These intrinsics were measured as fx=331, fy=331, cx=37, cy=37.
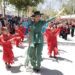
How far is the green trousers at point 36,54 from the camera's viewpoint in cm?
941

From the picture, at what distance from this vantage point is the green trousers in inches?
370

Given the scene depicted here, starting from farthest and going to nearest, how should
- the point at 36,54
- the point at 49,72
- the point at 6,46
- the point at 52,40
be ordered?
the point at 52,40 < the point at 6,46 < the point at 49,72 < the point at 36,54

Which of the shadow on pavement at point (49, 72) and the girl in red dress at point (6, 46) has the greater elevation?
the girl in red dress at point (6, 46)

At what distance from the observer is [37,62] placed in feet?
30.8

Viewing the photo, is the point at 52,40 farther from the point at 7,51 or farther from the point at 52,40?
the point at 7,51

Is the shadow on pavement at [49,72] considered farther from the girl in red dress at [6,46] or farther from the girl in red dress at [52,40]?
the girl in red dress at [52,40]

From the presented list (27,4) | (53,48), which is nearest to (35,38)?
(53,48)

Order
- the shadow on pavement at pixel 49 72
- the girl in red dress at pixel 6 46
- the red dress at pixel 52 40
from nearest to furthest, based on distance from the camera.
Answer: the shadow on pavement at pixel 49 72 → the girl in red dress at pixel 6 46 → the red dress at pixel 52 40

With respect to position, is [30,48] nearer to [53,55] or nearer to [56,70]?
[56,70]

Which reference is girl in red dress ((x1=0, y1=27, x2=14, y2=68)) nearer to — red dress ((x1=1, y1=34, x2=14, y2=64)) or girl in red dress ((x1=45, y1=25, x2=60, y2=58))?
red dress ((x1=1, y1=34, x2=14, y2=64))

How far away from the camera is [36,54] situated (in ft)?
30.9

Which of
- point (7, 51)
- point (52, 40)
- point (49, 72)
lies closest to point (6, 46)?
point (7, 51)

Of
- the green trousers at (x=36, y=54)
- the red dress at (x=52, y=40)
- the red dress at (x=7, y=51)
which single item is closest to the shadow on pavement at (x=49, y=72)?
the green trousers at (x=36, y=54)

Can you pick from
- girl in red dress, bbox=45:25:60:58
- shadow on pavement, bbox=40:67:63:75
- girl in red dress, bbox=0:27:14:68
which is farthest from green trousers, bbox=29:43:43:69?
girl in red dress, bbox=45:25:60:58
